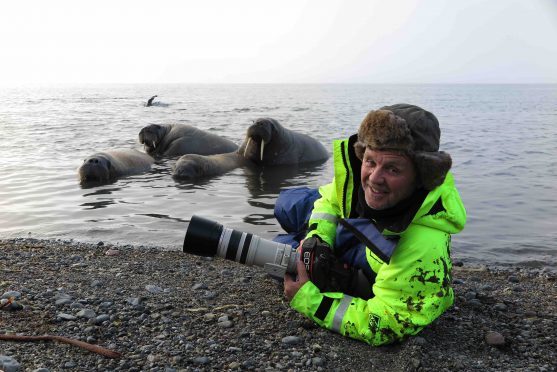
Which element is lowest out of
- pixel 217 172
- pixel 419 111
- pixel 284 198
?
pixel 217 172

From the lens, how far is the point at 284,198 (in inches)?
180

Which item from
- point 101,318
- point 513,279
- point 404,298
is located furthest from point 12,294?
point 513,279

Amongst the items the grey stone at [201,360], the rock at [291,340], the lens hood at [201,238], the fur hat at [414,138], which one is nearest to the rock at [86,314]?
the lens hood at [201,238]

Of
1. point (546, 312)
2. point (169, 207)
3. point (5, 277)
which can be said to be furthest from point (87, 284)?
point (169, 207)

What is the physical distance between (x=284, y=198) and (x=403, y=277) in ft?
5.81

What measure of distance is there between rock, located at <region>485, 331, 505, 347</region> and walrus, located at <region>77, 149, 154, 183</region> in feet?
25.6

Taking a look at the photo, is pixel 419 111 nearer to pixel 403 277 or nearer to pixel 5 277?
pixel 403 277

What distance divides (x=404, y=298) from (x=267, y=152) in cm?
885

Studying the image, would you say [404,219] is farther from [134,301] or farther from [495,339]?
[134,301]

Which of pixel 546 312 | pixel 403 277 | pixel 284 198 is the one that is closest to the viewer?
pixel 403 277

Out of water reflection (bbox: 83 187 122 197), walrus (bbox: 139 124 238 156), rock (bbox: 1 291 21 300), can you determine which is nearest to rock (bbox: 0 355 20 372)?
rock (bbox: 1 291 21 300)

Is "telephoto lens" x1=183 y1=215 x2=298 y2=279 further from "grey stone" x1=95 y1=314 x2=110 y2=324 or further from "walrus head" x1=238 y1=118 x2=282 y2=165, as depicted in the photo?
"walrus head" x1=238 y1=118 x2=282 y2=165

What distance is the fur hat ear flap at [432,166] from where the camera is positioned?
9.39 feet

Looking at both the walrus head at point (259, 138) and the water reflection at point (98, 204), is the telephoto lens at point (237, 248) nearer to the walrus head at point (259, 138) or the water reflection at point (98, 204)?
the water reflection at point (98, 204)
